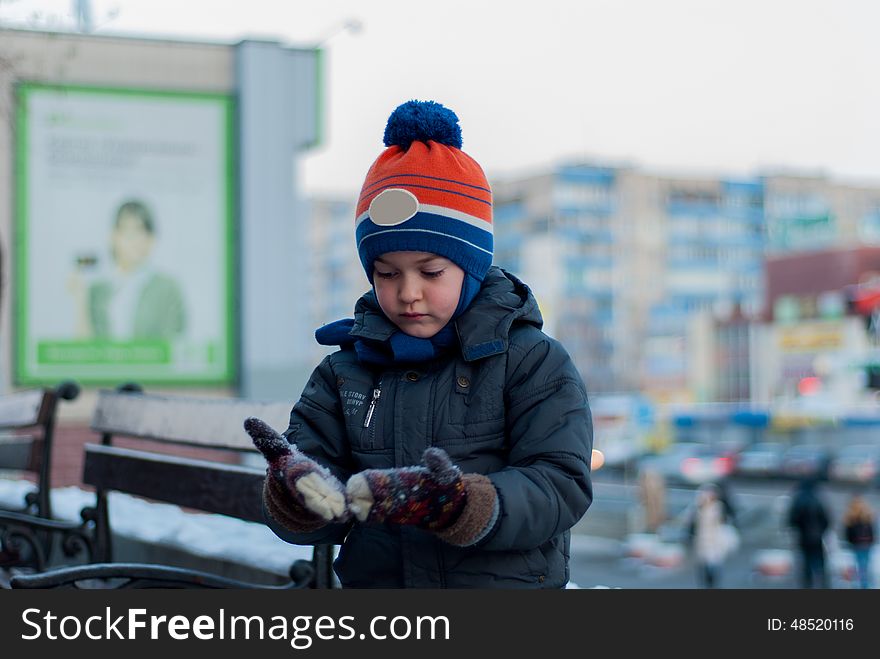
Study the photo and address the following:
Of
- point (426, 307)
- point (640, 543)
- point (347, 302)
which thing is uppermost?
point (347, 302)

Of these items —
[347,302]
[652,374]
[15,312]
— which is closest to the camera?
[15,312]

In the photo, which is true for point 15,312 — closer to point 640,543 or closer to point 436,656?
point 436,656

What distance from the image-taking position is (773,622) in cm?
234

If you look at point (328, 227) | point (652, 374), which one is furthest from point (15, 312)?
point (328, 227)

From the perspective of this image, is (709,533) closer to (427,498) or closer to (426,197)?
(426,197)

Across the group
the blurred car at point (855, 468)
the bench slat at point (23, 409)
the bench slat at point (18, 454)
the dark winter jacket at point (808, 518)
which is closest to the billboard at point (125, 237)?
the bench slat at point (23, 409)

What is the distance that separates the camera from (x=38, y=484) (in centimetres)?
535

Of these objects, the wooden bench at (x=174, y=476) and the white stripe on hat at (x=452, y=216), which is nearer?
the white stripe on hat at (x=452, y=216)

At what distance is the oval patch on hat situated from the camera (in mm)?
2148

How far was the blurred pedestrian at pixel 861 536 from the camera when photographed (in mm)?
18503

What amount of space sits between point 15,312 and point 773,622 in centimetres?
1208

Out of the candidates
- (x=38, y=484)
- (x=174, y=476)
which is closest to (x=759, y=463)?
(x=38, y=484)

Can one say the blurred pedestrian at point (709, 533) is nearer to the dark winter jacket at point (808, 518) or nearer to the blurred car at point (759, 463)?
the dark winter jacket at point (808, 518)

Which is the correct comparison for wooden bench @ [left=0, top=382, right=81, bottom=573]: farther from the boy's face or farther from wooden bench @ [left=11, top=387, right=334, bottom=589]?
the boy's face
